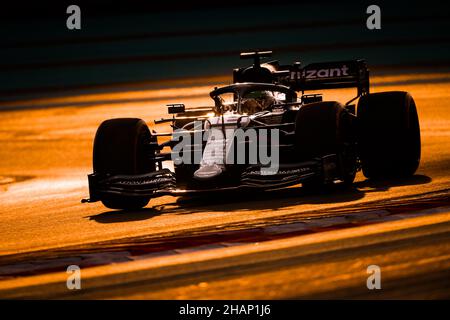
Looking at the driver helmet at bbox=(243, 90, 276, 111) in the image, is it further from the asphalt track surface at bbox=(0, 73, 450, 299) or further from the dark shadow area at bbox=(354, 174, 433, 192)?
the dark shadow area at bbox=(354, 174, 433, 192)

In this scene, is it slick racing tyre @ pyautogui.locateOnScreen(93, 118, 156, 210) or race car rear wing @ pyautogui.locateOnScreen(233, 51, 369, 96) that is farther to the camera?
race car rear wing @ pyautogui.locateOnScreen(233, 51, 369, 96)

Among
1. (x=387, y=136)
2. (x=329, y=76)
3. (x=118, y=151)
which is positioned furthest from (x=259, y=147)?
(x=329, y=76)

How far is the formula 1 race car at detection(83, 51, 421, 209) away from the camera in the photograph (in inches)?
381

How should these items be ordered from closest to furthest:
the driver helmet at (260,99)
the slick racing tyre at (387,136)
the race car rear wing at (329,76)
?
the slick racing tyre at (387,136) < the driver helmet at (260,99) < the race car rear wing at (329,76)

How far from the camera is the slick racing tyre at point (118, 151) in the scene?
10.0m

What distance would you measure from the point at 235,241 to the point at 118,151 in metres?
2.71

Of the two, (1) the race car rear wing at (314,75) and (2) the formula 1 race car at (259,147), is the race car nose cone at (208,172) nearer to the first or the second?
(2) the formula 1 race car at (259,147)

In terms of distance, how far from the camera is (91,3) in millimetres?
30438

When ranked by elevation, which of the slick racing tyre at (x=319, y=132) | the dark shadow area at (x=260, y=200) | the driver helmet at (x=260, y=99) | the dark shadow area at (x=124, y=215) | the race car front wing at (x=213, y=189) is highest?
the driver helmet at (x=260, y=99)

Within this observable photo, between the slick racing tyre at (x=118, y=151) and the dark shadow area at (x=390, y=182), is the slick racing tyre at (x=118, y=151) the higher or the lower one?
the higher one

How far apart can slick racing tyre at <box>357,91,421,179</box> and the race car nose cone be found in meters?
1.83

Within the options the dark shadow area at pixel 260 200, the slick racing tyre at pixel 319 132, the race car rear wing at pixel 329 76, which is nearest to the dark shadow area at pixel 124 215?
the dark shadow area at pixel 260 200

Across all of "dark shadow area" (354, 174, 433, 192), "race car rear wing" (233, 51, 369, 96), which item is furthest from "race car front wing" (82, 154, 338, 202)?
"race car rear wing" (233, 51, 369, 96)

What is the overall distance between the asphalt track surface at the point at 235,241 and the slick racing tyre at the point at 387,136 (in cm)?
22
